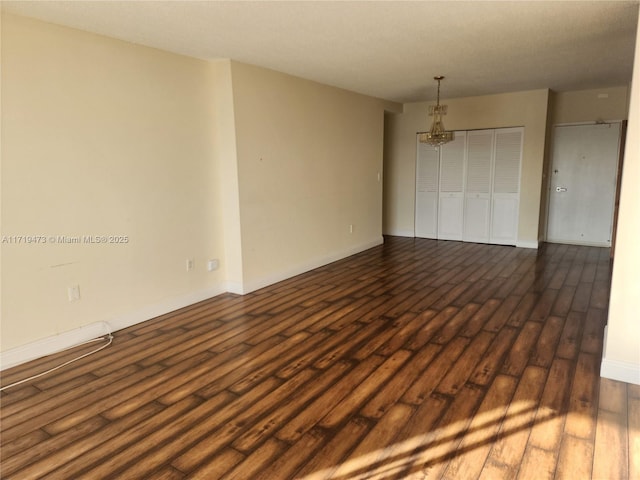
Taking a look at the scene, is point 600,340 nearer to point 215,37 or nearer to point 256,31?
point 256,31

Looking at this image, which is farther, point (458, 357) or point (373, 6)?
point (458, 357)

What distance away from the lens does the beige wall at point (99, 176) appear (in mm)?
2979

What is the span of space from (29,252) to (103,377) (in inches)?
42.2

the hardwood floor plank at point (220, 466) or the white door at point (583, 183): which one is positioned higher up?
the white door at point (583, 183)

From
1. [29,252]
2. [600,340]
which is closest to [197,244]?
[29,252]

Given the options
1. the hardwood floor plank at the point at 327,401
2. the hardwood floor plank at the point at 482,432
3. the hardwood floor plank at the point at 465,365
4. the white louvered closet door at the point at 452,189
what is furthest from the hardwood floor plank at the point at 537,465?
the white louvered closet door at the point at 452,189

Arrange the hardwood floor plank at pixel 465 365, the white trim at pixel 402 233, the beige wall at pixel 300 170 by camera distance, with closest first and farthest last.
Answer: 1. the hardwood floor plank at pixel 465 365
2. the beige wall at pixel 300 170
3. the white trim at pixel 402 233

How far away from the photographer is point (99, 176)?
136 inches

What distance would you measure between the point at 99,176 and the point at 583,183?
6.90 m

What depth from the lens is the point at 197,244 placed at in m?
4.36

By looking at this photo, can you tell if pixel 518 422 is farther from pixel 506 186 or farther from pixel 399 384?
pixel 506 186

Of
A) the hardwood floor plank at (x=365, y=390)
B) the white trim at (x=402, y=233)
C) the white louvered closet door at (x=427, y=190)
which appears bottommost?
the hardwood floor plank at (x=365, y=390)

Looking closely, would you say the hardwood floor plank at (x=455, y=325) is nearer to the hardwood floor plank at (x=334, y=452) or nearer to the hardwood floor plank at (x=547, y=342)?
the hardwood floor plank at (x=547, y=342)

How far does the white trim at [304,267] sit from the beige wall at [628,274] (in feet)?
10.8
